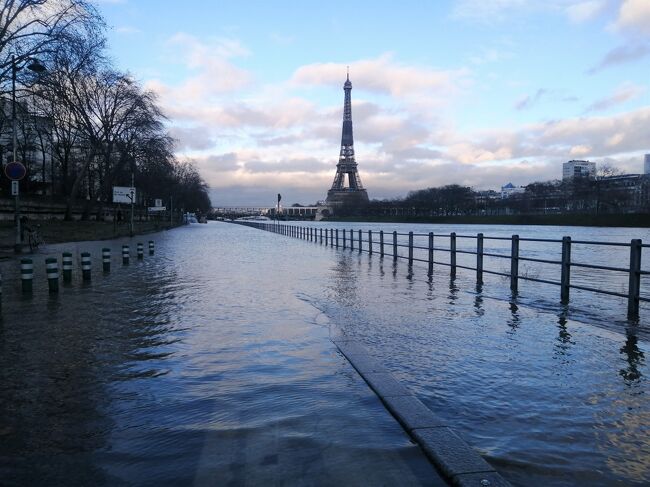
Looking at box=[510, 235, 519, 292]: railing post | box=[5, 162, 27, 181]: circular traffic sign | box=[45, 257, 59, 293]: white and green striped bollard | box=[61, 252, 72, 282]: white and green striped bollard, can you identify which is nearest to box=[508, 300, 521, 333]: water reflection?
box=[510, 235, 519, 292]: railing post

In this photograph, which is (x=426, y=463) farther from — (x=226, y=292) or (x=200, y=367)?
(x=226, y=292)

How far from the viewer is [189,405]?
471cm

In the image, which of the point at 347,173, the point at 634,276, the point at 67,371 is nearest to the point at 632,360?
the point at 634,276

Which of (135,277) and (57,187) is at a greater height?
(57,187)

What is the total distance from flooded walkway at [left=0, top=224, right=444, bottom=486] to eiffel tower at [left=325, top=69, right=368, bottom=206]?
15215 cm

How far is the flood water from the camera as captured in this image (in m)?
3.60

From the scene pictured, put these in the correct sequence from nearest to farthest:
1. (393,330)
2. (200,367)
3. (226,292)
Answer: (200,367), (393,330), (226,292)

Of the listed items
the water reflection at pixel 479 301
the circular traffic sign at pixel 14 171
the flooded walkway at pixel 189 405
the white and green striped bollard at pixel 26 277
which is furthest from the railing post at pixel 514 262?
the circular traffic sign at pixel 14 171

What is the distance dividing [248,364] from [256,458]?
2.39 metres

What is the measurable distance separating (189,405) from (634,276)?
7.16 meters

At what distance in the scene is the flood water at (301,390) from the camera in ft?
11.8

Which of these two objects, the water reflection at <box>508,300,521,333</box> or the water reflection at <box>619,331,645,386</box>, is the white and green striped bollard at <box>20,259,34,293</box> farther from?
the water reflection at <box>619,331,645,386</box>

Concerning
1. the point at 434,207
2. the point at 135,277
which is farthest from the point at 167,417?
the point at 434,207

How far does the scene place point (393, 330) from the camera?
25.9 ft
